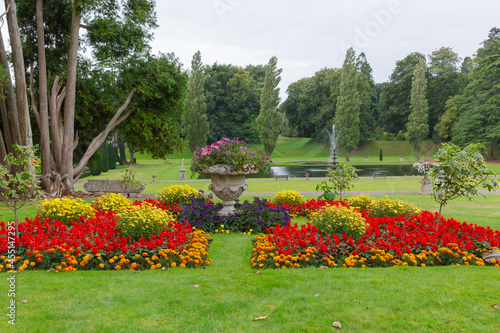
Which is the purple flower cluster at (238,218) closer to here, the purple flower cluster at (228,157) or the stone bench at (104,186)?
the purple flower cluster at (228,157)

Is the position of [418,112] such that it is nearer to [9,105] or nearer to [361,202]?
[361,202]

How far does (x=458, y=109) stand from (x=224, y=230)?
45.9m

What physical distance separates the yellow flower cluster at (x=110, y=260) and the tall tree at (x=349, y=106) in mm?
36498

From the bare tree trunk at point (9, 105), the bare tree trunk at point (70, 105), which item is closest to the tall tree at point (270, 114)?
the bare tree trunk at point (70, 105)

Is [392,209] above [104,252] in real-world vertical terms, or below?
above

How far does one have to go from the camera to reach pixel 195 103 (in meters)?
35.8

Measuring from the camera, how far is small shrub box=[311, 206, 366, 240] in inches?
224

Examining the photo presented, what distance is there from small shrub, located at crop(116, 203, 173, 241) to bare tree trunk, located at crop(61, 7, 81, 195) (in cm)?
810

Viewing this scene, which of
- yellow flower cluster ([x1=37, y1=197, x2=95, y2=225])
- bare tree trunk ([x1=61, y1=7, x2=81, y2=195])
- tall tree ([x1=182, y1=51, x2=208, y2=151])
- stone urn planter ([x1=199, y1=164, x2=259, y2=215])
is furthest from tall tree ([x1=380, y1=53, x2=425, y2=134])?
yellow flower cluster ([x1=37, y1=197, x2=95, y2=225])

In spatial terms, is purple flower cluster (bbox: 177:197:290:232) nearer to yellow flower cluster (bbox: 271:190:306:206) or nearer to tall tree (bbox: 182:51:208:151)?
yellow flower cluster (bbox: 271:190:306:206)

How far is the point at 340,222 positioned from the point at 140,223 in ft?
11.6

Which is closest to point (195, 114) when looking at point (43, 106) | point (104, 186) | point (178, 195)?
point (104, 186)

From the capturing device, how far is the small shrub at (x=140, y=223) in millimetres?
5453

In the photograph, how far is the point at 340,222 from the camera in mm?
5758
